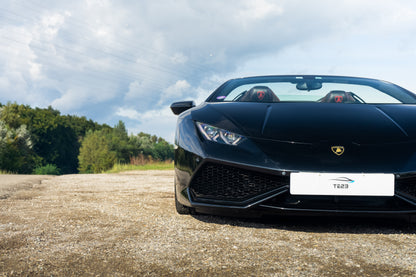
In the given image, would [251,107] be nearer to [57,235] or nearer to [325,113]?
[325,113]

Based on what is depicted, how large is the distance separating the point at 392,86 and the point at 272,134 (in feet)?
6.23

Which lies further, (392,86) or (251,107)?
(392,86)

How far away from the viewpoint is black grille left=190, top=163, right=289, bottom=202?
83.7 inches

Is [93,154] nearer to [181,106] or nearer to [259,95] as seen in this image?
[181,106]

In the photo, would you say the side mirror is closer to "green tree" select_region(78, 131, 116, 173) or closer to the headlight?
the headlight

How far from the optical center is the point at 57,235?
2.20m

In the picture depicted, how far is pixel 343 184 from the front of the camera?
6.75 feet

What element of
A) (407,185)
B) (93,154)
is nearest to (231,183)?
(407,185)

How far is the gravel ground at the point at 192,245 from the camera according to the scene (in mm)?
1589

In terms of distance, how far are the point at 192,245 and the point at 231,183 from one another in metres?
0.45

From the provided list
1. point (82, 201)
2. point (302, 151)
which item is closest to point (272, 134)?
point (302, 151)

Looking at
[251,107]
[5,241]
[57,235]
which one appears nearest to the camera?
[5,241]

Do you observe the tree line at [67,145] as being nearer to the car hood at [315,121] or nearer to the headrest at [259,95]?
the headrest at [259,95]

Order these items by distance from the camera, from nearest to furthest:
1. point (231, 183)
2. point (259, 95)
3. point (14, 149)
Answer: point (231, 183)
point (259, 95)
point (14, 149)
